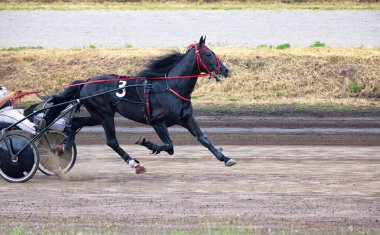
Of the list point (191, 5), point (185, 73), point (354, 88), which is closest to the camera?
point (185, 73)

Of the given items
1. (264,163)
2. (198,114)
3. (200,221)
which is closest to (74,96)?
(264,163)

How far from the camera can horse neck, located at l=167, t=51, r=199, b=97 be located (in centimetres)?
1216

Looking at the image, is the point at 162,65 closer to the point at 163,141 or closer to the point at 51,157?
the point at 163,141

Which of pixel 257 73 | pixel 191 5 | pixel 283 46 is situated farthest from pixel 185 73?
pixel 191 5

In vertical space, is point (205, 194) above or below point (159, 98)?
below

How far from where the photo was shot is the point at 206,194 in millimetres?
11133

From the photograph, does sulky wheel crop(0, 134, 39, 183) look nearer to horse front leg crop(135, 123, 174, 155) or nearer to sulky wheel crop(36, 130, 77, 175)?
sulky wheel crop(36, 130, 77, 175)

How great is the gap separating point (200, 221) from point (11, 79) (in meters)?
12.1

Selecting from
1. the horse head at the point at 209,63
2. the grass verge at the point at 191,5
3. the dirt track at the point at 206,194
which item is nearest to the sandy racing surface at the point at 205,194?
the dirt track at the point at 206,194

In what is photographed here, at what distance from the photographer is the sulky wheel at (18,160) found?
1186cm

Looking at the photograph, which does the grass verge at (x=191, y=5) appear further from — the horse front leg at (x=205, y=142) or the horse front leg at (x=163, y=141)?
the horse front leg at (x=163, y=141)

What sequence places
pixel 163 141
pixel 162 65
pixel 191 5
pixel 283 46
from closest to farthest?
pixel 163 141
pixel 162 65
pixel 283 46
pixel 191 5

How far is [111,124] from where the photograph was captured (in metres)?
12.4

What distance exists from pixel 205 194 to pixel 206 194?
1 centimetres
